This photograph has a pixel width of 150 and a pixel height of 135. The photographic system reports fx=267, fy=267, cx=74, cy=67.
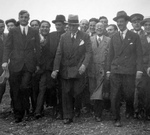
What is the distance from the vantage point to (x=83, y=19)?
888cm

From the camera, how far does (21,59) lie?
650cm

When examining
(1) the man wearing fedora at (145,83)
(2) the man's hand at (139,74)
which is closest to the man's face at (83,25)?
(1) the man wearing fedora at (145,83)

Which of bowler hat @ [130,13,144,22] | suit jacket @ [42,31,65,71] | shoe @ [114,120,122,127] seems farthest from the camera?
bowler hat @ [130,13,144,22]

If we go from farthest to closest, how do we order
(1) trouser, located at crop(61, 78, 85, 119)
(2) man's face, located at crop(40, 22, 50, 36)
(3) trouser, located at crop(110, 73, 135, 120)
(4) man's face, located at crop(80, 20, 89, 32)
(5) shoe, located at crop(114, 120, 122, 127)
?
(4) man's face, located at crop(80, 20, 89, 32) < (2) man's face, located at crop(40, 22, 50, 36) < (1) trouser, located at crop(61, 78, 85, 119) < (3) trouser, located at crop(110, 73, 135, 120) < (5) shoe, located at crop(114, 120, 122, 127)

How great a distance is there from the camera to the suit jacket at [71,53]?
6.42 meters

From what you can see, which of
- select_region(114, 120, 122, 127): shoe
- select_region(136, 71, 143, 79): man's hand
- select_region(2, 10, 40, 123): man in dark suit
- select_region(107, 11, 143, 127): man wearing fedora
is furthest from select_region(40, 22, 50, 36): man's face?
select_region(114, 120, 122, 127): shoe

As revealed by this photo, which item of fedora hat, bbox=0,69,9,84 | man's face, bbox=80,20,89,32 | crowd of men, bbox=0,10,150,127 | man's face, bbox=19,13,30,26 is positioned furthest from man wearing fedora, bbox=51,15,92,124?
man's face, bbox=80,20,89,32

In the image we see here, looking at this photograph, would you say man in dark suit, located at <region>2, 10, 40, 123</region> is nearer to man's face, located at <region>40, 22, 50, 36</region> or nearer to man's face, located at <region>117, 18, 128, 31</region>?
man's face, located at <region>40, 22, 50, 36</region>

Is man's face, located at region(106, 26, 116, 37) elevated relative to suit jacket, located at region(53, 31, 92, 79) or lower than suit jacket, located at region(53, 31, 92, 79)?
elevated

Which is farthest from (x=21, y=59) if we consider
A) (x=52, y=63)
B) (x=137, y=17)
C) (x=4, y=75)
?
(x=137, y=17)

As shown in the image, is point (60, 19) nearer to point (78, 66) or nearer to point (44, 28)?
point (44, 28)

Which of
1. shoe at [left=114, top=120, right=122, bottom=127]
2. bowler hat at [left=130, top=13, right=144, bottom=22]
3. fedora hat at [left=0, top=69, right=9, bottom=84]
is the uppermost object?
bowler hat at [left=130, top=13, right=144, bottom=22]

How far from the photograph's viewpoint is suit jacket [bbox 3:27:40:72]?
6.50m

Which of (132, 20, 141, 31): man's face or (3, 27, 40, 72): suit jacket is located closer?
(3, 27, 40, 72): suit jacket
